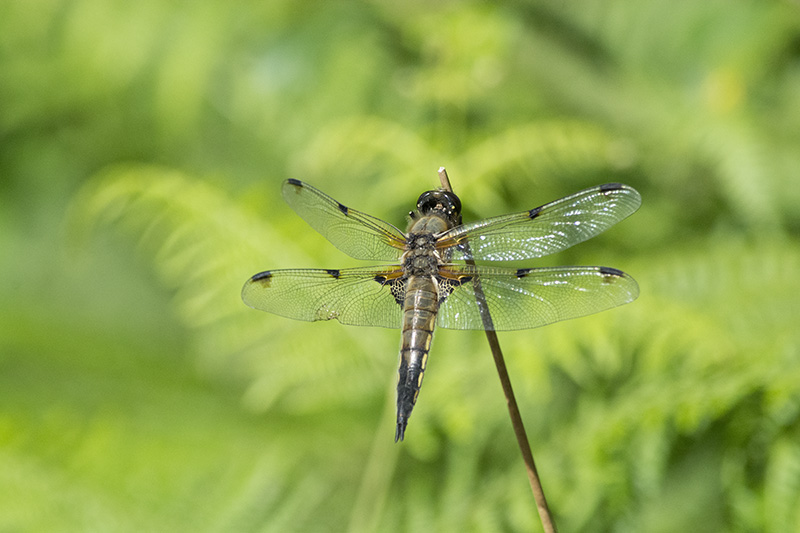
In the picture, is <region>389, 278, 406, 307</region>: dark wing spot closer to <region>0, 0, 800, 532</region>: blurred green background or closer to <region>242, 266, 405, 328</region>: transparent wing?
<region>242, 266, 405, 328</region>: transparent wing

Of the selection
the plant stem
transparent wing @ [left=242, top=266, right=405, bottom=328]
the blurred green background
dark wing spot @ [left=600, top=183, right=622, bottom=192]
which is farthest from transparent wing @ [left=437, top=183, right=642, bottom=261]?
the blurred green background

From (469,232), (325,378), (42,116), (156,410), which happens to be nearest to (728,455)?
(469,232)

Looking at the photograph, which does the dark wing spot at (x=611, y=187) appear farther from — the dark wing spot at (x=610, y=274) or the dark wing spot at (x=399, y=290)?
the dark wing spot at (x=399, y=290)

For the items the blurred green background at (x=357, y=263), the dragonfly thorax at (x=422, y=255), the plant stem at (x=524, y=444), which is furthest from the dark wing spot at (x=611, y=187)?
the blurred green background at (x=357, y=263)

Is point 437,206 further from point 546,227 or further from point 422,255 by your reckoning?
point 546,227

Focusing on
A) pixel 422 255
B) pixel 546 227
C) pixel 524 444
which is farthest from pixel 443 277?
pixel 524 444

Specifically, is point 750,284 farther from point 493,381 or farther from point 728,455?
point 493,381

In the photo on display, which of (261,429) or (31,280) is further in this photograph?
(31,280)
